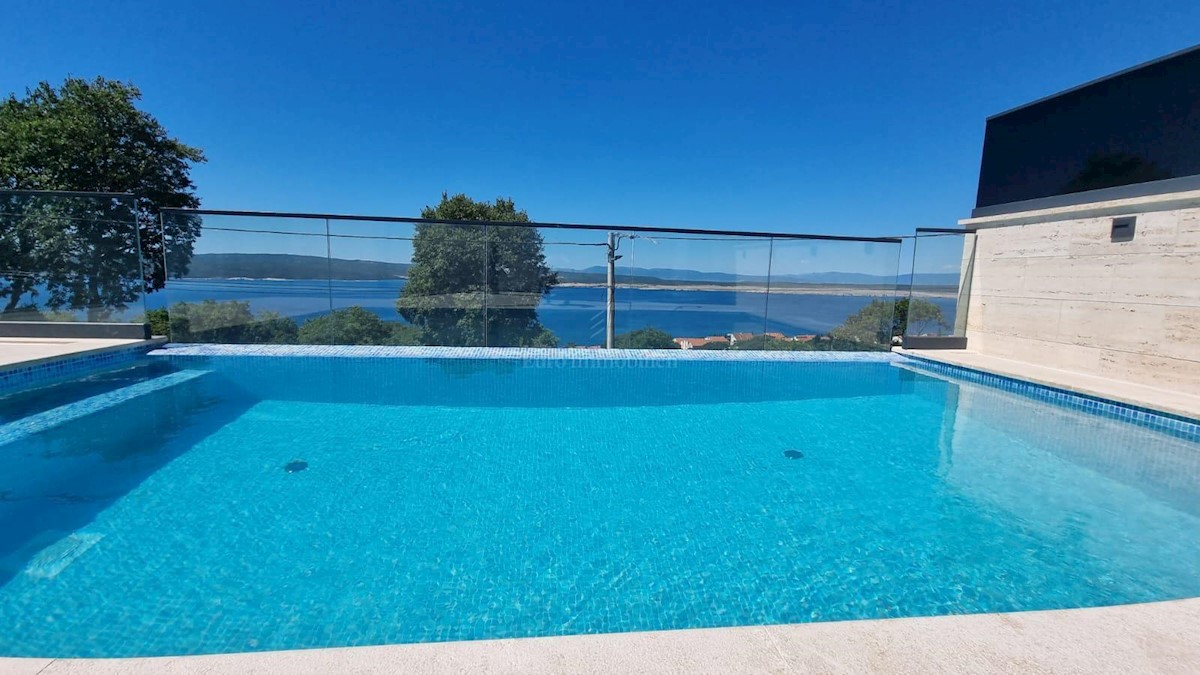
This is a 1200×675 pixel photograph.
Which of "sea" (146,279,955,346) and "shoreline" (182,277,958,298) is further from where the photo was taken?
"shoreline" (182,277,958,298)

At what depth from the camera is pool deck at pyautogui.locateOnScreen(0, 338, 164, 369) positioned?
4.86 metres

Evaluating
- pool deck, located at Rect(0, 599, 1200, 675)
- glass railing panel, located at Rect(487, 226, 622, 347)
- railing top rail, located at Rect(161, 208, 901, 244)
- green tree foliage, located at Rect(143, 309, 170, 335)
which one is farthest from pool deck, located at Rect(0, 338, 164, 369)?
pool deck, located at Rect(0, 599, 1200, 675)

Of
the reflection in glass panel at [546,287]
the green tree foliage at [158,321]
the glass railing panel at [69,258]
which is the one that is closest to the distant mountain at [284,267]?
the glass railing panel at [69,258]

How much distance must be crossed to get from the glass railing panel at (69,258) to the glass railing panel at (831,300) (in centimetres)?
918

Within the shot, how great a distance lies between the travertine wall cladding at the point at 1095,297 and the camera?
4.92m

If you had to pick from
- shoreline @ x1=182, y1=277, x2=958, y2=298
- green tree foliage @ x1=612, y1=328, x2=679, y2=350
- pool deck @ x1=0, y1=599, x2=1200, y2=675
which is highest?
shoreline @ x1=182, y1=277, x2=958, y2=298

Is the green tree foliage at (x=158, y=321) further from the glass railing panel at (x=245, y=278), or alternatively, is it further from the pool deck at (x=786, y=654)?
the pool deck at (x=786, y=654)

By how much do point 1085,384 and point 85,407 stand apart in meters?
10.3

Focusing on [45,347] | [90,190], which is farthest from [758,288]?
[90,190]

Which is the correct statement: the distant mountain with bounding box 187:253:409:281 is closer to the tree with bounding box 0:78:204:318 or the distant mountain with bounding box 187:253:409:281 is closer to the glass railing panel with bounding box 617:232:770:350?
the tree with bounding box 0:78:204:318

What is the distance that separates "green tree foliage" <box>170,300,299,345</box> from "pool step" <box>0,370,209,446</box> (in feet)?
3.57

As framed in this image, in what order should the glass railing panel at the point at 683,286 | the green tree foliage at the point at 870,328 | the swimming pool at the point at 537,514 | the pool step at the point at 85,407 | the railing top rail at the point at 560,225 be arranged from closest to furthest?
1. the swimming pool at the point at 537,514
2. the pool step at the point at 85,407
3. the railing top rail at the point at 560,225
4. the glass railing panel at the point at 683,286
5. the green tree foliage at the point at 870,328

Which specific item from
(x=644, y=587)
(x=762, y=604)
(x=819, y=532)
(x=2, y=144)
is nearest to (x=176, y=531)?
(x=644, y=587)

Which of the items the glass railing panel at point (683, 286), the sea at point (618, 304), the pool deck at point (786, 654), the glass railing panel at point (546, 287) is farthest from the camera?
the glass railing panel at point (683, 286)
